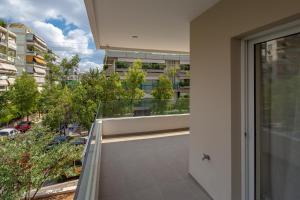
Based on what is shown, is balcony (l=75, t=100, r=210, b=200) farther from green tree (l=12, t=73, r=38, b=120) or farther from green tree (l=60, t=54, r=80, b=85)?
green tree (l=12, t=73, r=38, b=120)

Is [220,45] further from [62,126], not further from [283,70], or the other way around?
[62,126]

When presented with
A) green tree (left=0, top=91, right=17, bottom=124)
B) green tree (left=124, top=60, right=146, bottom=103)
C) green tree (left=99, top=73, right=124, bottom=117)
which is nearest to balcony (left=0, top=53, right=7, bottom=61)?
green tree (left=0, top=91, right=17, bottom=124)

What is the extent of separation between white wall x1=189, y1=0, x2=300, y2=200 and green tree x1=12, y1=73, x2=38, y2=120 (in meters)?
18.0

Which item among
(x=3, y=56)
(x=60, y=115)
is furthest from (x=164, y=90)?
(x=3, y=56)

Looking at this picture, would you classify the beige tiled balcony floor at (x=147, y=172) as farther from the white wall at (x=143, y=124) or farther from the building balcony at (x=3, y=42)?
the building balcony at (x=3, y=42)

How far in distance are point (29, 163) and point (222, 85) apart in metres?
5.84

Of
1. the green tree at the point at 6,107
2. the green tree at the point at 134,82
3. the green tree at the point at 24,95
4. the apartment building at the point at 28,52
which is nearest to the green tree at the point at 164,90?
the green tree at the point at 134,82

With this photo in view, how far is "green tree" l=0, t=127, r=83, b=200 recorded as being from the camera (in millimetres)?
4996

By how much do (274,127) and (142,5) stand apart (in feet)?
6.72

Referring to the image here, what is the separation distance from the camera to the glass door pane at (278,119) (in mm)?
1601

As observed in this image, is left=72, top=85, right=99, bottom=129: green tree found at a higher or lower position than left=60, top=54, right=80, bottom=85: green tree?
lower

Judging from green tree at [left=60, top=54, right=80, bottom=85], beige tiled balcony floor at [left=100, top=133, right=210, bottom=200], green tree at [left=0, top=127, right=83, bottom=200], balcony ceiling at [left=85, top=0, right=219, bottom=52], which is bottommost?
green tree at [left=0, top=127, right=83, bottom=200]

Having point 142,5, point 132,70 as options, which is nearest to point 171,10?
point 142,5

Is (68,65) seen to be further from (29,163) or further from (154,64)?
(29,163)
